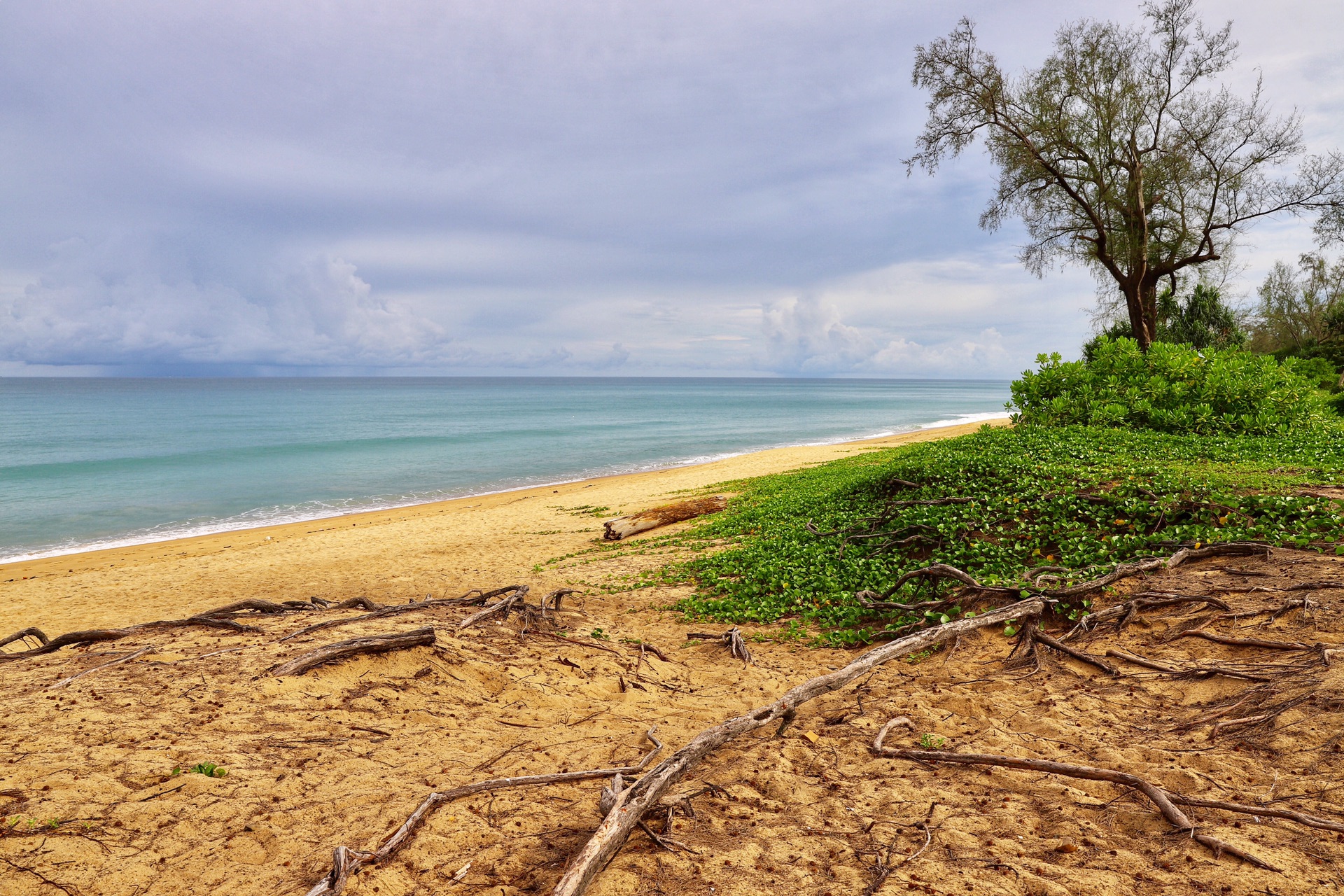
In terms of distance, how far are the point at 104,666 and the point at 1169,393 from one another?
16368mm

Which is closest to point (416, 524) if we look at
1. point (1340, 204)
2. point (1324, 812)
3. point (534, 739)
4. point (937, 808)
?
point (534, 739)

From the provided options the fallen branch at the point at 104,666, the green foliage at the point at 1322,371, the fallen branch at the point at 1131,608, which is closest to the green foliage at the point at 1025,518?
the fallen branch at the point at 1131,608

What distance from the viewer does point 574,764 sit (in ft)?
14.2

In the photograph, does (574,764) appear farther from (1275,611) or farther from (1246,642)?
(1275,611)

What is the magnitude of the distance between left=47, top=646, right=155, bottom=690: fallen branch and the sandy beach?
0.04 metres

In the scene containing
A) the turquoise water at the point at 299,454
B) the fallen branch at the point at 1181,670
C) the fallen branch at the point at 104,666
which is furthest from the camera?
the turquoise water at the point at 299,454

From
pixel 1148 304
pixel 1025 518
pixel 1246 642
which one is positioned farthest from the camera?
pixel 1148 304

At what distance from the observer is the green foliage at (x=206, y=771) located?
3.99 m

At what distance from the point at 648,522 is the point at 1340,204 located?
25058mm

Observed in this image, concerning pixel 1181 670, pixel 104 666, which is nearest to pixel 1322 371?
pixel 1181 670

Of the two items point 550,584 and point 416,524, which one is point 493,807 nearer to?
point 550,584

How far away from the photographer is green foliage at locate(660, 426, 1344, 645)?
7.40m

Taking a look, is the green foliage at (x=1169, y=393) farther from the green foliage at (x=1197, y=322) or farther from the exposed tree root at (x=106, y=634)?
the green foliage at (x=1197, y=322)

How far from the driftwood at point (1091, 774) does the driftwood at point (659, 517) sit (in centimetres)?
1043
